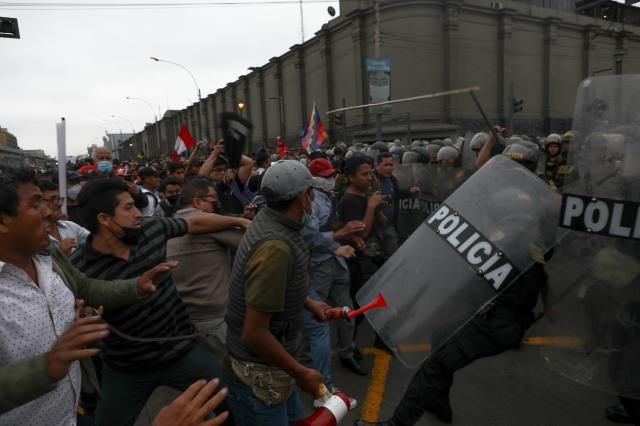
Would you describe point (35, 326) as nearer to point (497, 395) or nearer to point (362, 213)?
point (362, 213)

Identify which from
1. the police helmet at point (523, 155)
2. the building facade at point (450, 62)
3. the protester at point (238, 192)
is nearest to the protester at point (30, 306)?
the police helmet at point (523, 155)

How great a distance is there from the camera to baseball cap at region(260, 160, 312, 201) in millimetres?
2025

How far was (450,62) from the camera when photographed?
87.3 ft

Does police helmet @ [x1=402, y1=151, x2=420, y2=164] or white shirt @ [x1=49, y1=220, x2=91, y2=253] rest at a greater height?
police helmet @ [x1=402, y1=151, x2=420, y2=164]

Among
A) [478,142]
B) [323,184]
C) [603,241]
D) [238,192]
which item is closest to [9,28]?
[238,192]

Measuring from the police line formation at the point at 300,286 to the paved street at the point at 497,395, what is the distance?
22.0 inches

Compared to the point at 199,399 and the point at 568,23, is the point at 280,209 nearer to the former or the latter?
the point at 199,399

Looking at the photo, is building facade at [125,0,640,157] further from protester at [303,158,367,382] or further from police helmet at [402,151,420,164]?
protester at [303,158,367,382]

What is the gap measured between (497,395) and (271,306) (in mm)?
2366

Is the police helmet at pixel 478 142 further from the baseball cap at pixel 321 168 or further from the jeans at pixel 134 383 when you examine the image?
the jeans at pixel 134 383

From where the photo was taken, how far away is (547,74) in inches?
1237

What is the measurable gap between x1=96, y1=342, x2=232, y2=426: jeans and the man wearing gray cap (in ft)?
1.09

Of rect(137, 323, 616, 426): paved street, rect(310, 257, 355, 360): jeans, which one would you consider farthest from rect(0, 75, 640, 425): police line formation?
rect(310, 257, 355, 360): jeans

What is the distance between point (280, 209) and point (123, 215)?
863 millimetres
